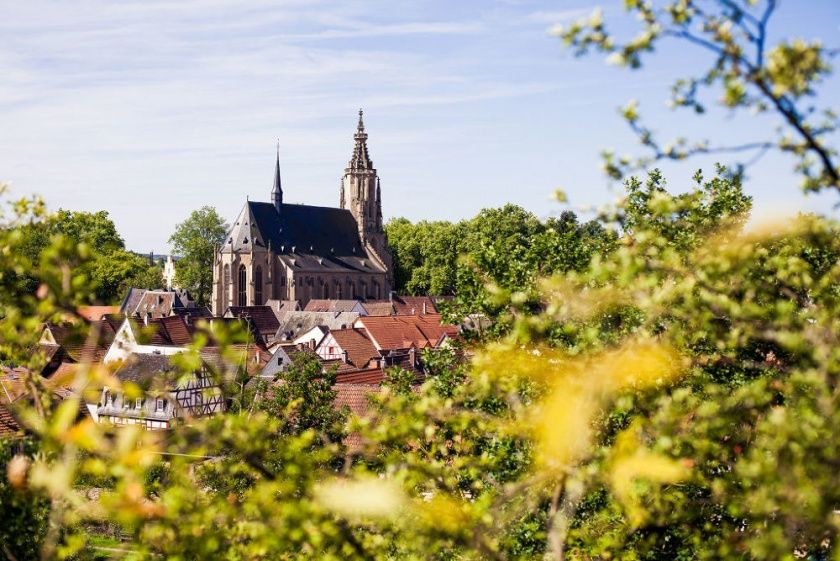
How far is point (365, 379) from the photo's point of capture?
1316 inches

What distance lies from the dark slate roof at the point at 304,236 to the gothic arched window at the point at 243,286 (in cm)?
258

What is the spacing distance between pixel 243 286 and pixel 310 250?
9921 millimetres

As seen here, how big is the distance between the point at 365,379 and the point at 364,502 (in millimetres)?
28820

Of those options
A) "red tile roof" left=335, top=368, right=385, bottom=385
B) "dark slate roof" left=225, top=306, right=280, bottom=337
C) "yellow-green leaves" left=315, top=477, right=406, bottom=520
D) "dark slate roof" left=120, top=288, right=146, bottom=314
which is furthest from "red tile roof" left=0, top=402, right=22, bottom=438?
"dark slate roof" left=120, top=288, right=146, bottom=314

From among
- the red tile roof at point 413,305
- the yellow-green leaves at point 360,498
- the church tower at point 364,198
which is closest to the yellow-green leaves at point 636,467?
the yellow-green leaves at point 360,498

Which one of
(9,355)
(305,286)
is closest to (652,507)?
(9,355)

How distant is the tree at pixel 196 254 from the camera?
358 feet

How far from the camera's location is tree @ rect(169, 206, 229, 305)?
109062 mm

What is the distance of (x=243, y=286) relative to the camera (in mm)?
96188

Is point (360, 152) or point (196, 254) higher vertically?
point (360, 152)

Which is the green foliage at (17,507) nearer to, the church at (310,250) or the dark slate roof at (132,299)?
the dark slate roof at (132,299)

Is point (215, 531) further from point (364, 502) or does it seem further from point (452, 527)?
point (452, 527)

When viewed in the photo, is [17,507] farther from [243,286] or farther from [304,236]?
[304,236]

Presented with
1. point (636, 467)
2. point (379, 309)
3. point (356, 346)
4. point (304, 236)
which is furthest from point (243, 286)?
point (636, 467)
